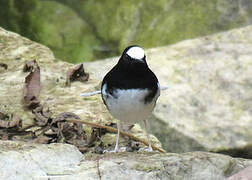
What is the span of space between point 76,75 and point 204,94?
148 centimetres

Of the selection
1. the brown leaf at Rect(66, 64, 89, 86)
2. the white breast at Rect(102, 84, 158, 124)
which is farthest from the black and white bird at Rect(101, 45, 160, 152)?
the brown leaf at Rect(66, 64, 89, 86)

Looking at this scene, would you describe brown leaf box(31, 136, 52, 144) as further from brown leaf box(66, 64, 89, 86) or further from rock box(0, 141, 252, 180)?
brown leaf box(66, 64, 89, 86)

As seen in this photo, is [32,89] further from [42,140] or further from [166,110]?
[166,110]

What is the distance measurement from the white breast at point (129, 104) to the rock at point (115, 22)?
3900 mm

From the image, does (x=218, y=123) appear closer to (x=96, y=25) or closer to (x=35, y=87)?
(x=35, y=87)

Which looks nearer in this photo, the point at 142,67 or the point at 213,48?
the point at 142,67

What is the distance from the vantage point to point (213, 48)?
5875mm

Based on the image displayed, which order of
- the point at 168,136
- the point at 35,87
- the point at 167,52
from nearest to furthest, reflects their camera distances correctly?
the point at 35,87 < the point at 168,136 < the point at 167,52

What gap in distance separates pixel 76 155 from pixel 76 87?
1382 millimetres

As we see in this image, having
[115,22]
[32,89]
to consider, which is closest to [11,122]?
[32,89]

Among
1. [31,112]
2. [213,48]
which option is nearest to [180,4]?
[213,48]

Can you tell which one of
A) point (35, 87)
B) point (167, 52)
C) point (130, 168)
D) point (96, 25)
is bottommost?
point (130, 168)

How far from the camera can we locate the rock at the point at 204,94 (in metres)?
4.97

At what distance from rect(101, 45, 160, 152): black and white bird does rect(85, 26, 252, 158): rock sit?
142 centimetres
